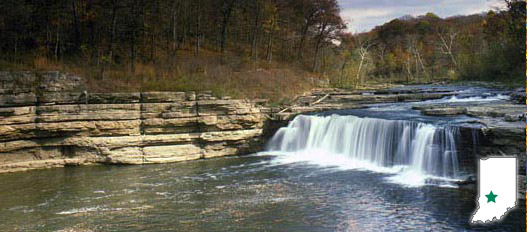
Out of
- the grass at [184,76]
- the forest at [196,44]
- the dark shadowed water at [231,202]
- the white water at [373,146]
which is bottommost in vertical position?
the dark shadowed water at [231,202]

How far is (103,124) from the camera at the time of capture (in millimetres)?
19234

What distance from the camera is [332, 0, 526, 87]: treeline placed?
36.2 m

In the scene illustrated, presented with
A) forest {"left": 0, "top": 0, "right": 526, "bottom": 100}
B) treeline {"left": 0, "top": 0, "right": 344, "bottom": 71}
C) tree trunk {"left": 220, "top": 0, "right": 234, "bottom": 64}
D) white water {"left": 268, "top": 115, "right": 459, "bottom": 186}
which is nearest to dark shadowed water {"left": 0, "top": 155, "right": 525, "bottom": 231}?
white water {"left": 268, "top": 115, "right": 459, "bottom": 186}

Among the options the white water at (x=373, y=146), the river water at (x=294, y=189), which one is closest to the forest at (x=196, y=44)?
the white water at (x=373, y=146)

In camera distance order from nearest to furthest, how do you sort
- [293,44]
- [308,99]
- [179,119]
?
[179,119], [308,99], [293,44]

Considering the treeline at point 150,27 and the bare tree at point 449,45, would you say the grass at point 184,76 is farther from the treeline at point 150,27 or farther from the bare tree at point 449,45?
the bare tree at point 449,45

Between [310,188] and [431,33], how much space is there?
77.5m

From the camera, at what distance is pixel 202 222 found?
11.6 meters

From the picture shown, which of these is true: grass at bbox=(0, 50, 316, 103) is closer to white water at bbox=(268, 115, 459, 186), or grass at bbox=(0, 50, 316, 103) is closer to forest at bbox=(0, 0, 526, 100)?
forest at bbox=(0, 0, 526, 100)

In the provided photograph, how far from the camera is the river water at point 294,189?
11.4m

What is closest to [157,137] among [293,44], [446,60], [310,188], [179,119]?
[179,119]

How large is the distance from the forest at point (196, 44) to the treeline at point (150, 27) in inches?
2.4

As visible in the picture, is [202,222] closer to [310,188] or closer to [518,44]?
[310,188]

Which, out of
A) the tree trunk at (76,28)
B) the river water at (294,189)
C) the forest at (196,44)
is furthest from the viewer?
the tree trunk at (76,28)
